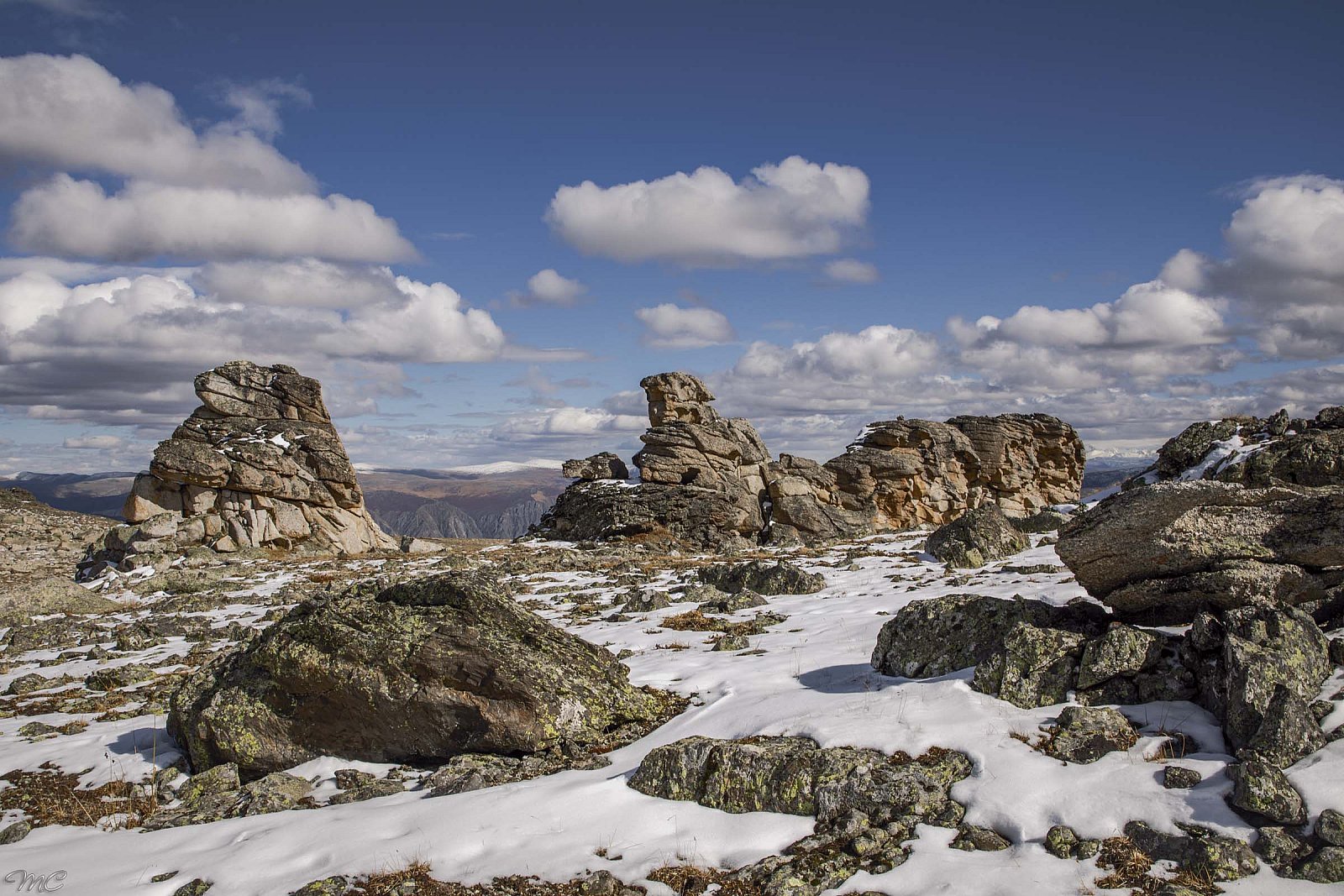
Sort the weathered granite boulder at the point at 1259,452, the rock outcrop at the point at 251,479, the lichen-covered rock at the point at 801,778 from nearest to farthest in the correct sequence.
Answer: the lichen-covered rock at the point at 801,778 → the weathered granite boulder at the point at 1259,452 → the rock outcrop at the point at 251,479

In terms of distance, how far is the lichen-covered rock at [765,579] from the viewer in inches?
1008

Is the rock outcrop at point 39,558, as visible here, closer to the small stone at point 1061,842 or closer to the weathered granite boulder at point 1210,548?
the small stone at point 1061,842

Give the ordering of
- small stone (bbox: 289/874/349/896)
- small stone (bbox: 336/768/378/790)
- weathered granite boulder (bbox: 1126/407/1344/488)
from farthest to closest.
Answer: weathered granite boulder (bbox: 1126/407/1344/488) < small stone (bbox: 336/768/378/790) < small stone (bbox: 289/874/349/896)

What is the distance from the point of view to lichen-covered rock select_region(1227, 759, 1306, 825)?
24.6 ft

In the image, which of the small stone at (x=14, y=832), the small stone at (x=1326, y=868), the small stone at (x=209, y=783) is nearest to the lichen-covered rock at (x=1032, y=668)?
the small stone at (x=1326, y=868)

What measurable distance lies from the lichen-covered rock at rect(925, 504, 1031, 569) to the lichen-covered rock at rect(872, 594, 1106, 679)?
52.9ft

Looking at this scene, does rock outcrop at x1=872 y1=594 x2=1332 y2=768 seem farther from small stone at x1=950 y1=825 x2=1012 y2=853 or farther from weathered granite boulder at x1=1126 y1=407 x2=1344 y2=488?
weathered granite boulder at x1=1126 y1=407 x2=1344 y2=488

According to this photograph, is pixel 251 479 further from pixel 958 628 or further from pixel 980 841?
pixel 980 841

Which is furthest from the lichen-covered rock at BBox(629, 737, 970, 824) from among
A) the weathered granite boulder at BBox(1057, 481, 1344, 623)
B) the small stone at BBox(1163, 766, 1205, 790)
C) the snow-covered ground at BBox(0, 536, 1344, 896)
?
the weathered granite boulder at BBox(1057, 481, 1344, 623)

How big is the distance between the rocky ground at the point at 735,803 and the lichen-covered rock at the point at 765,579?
9719 millimetres

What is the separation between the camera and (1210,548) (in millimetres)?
11586

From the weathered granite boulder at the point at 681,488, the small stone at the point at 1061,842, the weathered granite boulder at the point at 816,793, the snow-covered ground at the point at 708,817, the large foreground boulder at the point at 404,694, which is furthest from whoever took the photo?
the weathered granite boulder at the point at 681,488

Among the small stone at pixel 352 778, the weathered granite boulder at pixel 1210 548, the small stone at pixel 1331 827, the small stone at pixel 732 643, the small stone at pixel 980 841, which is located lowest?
the small stone at pixel 352 778

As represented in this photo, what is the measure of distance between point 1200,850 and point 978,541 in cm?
2438
